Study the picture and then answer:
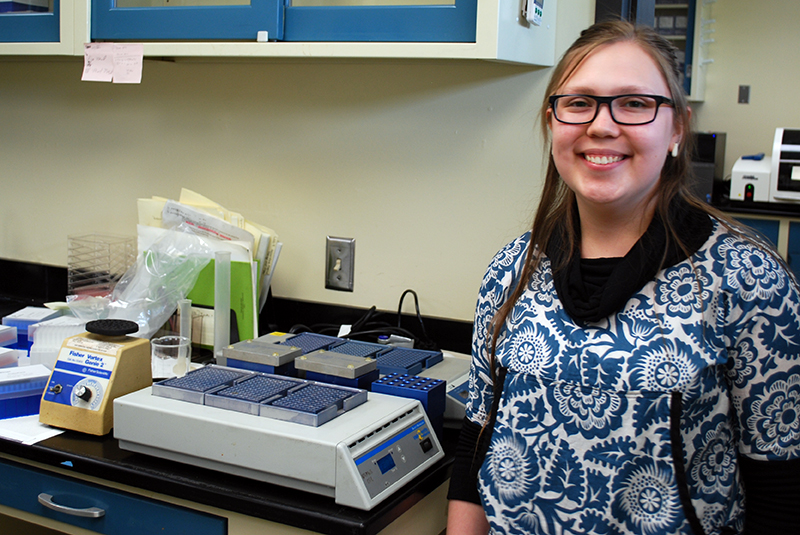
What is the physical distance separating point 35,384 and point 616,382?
1096 mm

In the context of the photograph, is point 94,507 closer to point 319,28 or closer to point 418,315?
point 418,315

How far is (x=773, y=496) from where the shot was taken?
942 mm

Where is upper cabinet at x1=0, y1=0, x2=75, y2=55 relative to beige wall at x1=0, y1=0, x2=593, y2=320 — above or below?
above

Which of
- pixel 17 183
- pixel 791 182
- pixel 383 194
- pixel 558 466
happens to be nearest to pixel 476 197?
pixel 383 194

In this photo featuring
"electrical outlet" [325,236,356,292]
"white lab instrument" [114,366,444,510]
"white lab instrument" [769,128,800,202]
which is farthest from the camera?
"white lab instrument" [769,128,800,202]

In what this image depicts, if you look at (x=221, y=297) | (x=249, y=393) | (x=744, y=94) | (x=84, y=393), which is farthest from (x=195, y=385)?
(x=744, y=94)

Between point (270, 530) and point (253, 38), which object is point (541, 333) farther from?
point (253, 38)

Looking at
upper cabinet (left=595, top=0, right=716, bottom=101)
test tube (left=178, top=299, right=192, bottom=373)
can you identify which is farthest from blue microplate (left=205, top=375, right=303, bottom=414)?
upper cabinet (left=595, top=0, right=716, bottom=101)

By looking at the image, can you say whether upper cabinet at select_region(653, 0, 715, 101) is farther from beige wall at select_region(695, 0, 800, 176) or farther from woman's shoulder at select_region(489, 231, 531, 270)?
woman's shoulder at select_region(489, 231, 531, 270)

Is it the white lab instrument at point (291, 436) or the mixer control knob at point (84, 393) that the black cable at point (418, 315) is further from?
the mixer control knob at point (84, 393)

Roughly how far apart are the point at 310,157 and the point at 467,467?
1.02 metres

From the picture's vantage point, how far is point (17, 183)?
2.32 meters

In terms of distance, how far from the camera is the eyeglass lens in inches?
38.4

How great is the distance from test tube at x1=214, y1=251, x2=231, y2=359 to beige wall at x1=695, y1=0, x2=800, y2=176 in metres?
4.89
